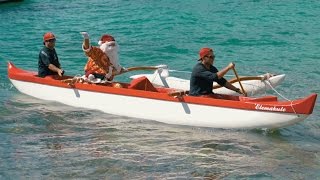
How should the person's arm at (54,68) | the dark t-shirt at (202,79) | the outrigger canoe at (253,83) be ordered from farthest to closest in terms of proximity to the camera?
the person's arm at (54,68) < the outrigger canoe at (253,83) < the dark t-shirt at (202,79)

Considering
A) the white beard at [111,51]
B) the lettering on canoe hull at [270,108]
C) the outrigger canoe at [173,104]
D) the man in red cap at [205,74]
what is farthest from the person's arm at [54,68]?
the lettering on canoe hull at [270,108]

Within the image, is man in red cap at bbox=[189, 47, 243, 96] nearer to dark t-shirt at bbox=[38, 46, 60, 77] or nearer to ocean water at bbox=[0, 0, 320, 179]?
ocean water at bbox=[0, 0, 320, 179]

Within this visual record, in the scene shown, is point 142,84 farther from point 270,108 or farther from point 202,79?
point 270,108

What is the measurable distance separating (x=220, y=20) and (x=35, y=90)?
1658 cm

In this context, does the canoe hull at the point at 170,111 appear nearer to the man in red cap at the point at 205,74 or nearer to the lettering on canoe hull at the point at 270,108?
the lettering on canoe hull at the point at 270,108

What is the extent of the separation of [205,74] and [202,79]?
222mm

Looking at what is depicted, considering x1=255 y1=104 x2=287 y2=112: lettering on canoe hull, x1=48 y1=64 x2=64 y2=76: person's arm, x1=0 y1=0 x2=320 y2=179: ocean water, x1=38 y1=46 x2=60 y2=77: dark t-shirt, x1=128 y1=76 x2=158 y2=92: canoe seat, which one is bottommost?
x1=0 y1=0 x2=320 y2=179: ocean water

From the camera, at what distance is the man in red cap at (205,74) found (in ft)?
41.6

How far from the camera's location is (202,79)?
42.6ft

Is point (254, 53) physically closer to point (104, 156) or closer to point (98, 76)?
point (98, 76)

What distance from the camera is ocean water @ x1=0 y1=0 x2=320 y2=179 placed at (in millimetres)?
11133

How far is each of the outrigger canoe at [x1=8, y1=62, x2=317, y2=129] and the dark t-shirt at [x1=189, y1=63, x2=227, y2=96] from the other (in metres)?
0.26

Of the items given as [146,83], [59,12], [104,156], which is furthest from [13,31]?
[104,156]

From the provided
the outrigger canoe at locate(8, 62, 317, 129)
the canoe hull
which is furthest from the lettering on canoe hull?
the canoe hull
